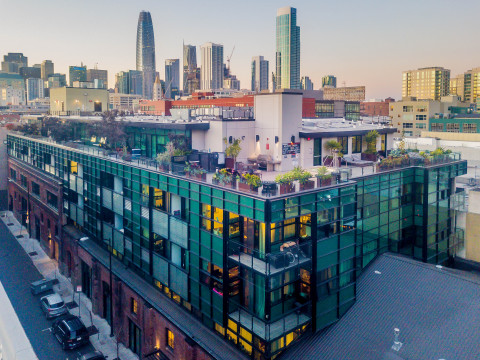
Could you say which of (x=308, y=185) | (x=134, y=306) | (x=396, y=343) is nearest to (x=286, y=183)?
(x=308, y=185)

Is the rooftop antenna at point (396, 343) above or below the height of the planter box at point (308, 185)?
below

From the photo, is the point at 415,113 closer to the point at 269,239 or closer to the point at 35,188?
the point at 35,188

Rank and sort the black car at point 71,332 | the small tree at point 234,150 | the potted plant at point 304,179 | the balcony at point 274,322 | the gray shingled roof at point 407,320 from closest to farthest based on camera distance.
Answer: the balcony at point 274,322 → the gray shingled roof at point 407,320 → the potted plant at point 304,179 → the small tree at point 234,150 → the black car at point 71,332

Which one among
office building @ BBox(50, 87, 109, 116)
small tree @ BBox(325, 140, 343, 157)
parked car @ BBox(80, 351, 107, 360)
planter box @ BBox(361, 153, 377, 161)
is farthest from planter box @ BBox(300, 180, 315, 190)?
office building @ BBox(50, 87, 109, 116)

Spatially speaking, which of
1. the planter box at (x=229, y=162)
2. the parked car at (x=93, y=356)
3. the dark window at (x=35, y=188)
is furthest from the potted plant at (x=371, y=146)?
the dark window at (x=35, y=188)

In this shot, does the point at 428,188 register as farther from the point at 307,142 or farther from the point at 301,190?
the point at 301,190

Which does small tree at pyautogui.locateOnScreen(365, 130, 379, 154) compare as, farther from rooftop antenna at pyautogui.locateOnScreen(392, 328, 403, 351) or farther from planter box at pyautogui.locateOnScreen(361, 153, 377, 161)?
rooftop antenna at pyautogui.locateOnScreen(392, 328, 403, 351)

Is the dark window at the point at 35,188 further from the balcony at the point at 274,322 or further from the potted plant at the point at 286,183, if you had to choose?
the potted plant at the point at 286,183
